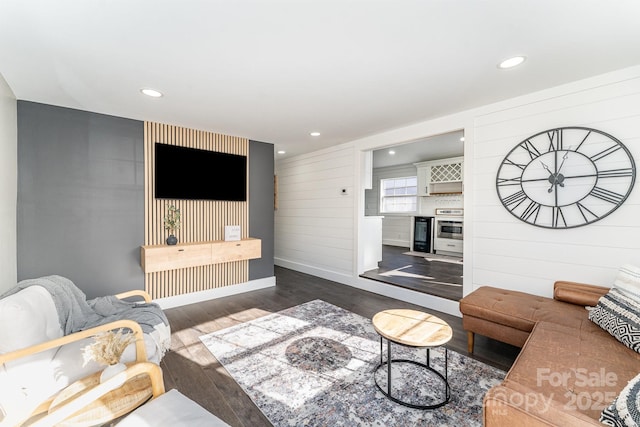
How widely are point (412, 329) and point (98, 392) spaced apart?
182cm

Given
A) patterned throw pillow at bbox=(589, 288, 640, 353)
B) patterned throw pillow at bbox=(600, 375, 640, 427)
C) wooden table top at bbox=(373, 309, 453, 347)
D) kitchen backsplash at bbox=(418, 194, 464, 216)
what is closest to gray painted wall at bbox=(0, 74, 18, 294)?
wooden table top at bbox=(373, 309, 453, 347)

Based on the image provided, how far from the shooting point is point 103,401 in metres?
1.44

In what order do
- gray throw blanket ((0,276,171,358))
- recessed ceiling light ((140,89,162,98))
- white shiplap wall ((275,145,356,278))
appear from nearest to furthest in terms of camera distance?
gray throw blanket ((0,276,171,358))
recessed ceiling light ((140,89,162,98))
white shiplap wall ((275,145,356,278))

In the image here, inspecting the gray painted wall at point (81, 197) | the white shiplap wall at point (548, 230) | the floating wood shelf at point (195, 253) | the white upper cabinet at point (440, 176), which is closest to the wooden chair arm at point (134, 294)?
the floating wood shelf at point (195, 253)

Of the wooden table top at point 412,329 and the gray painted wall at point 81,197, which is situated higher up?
the gray painted wall at point 81,197

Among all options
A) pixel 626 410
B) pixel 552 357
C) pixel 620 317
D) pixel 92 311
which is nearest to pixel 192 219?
pixel 92 311

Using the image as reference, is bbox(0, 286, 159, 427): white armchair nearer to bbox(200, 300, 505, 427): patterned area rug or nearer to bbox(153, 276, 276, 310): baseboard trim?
bbox(200, 300, 505, 427): patterned area rug

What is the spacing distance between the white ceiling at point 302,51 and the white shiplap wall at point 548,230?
0.80ft

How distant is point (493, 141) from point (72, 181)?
189 inches

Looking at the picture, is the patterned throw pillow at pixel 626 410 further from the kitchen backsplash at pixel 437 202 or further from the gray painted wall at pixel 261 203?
the kitchen backsplash at pixel 437 202

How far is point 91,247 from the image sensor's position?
3221 mm

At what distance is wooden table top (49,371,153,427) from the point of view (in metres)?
1.34

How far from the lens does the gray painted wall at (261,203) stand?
4.58 metres

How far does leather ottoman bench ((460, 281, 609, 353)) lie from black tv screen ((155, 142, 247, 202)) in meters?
3.50
